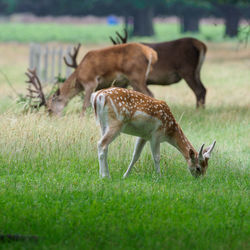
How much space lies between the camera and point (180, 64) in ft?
50.1

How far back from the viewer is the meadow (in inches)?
226

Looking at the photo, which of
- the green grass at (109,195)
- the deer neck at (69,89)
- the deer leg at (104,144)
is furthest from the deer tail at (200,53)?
the deer leg at (104,144)

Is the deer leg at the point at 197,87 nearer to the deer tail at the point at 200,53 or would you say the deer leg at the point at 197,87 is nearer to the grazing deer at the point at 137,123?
the deer tail at the point at 200,53

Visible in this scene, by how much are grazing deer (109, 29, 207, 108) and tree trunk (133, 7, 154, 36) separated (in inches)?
1518

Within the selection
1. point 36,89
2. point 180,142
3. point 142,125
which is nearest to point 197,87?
Answer: point 36,89

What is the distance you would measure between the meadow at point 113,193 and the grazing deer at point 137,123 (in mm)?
247

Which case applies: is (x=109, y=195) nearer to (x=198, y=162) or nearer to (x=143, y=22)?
(x=198, y=162)

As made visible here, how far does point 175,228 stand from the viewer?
5945 mm

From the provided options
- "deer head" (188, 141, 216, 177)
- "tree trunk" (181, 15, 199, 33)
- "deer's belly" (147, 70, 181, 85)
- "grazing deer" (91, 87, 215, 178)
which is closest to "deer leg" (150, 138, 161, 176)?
"grazing deer" (91, 87, 215, 178)

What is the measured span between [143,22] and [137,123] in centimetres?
4702

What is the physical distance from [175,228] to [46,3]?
54.4 metres

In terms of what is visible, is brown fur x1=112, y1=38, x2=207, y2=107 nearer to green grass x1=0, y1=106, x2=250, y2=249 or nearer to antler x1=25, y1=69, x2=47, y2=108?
antler x1=25, y1=69, x2=47, y2=108

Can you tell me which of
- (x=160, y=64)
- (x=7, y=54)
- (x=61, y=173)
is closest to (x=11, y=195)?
(x=61, y=173)

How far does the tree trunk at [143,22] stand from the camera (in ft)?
176
